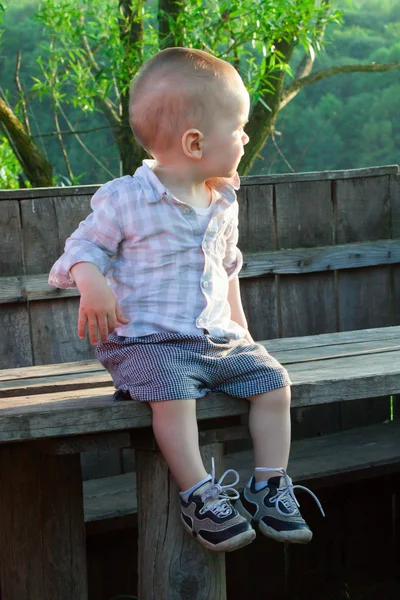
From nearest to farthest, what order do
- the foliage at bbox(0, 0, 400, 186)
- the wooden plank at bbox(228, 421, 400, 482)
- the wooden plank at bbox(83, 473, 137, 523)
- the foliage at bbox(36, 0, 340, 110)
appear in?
1. the wooden plank at bbox(83, 473, 137, 523)
2. the wooden plank at bbox(228, 421, 400, 482)
3. the foliage at bbox(36, 0, 340, 110)
4. the foliage at bbox(0, 0, 400, 186)

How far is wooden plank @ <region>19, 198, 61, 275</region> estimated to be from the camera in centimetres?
351

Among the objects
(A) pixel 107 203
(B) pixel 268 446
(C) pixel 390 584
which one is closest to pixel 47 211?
(A) pixel 107 203

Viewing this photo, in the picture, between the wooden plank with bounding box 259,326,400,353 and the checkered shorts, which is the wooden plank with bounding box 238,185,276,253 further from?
the checkered shorts

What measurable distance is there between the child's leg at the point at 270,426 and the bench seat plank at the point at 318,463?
3.71ft

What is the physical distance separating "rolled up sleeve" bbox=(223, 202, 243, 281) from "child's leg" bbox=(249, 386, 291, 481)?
432 millimetres

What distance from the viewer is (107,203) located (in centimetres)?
230

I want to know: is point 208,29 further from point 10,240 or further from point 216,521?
point 216,521

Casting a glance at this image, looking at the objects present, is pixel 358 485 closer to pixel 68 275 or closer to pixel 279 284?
pixel 279 284

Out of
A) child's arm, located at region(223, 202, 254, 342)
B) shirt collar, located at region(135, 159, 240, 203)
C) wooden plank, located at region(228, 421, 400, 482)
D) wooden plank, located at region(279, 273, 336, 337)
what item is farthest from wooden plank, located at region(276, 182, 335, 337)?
shirt collar, located at region(135, 159, 240, 203)

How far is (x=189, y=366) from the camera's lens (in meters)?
2.22

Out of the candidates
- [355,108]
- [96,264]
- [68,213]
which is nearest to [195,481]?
[96,264]

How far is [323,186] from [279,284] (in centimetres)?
47

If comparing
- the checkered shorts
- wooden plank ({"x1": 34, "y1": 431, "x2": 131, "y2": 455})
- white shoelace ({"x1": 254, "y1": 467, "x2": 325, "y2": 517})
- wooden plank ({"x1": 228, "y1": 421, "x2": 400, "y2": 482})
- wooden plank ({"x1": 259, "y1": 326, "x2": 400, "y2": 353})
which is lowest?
wooden plank ({"x1": 228, "y1": 421, "x2": 400, "y2": 482})

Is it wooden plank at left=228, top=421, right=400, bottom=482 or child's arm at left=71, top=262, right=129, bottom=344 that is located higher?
child's arm at left=71, top=262, right=129, bottom=344
